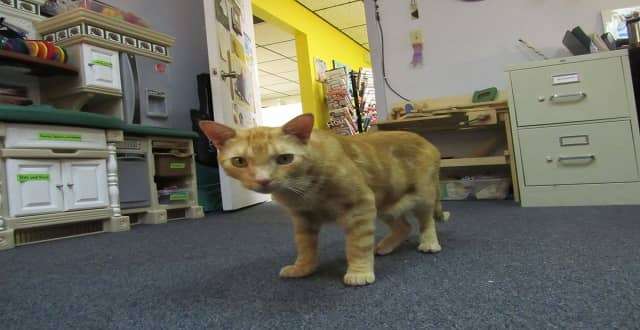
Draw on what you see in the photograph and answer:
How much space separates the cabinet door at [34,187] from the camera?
175 centimetres

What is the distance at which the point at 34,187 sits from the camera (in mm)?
1821

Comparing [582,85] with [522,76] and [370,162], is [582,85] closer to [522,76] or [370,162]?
[522,76]

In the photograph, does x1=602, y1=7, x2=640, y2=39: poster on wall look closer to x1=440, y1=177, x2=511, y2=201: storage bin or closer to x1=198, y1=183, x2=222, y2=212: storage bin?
x1=440, y1=177, x2=511, y2=201: storage bin

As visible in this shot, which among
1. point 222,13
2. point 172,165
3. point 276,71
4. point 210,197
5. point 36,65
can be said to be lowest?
point 210,197

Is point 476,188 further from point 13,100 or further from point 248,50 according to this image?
point 13,100

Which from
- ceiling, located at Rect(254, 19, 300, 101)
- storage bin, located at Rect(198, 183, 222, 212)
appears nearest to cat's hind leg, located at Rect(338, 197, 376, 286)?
storage bin, located at Rect(198, 183, 222, 212)

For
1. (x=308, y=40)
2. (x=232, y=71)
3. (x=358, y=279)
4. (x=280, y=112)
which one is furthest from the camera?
(x=280, y=112)

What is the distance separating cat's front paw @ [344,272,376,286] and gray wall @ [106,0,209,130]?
112 inches

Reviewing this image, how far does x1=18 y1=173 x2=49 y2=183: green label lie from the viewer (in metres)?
1.79

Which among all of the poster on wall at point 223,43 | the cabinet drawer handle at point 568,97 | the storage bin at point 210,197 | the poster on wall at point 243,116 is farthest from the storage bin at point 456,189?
the poster on wall at point 223,43

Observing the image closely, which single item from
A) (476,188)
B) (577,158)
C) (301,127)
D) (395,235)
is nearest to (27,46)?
(301,127)

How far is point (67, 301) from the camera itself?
2.77ft

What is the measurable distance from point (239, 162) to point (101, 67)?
197 cm

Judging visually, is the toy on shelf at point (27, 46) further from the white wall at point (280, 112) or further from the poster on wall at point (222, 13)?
the white wall at point (280, 112)
